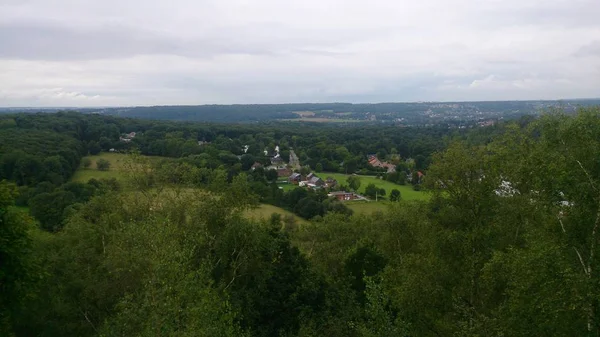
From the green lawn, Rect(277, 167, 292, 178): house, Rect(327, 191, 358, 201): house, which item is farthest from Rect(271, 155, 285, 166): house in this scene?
Rect(327, 191, 358, 201): house

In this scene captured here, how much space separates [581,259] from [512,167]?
A: 13.9 feet

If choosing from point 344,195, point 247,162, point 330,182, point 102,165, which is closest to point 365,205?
point 344,195

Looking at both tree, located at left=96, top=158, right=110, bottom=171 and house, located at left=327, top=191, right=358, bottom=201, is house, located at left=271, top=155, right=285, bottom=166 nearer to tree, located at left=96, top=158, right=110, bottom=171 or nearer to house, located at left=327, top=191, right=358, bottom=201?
house, located at left=327, top=191, right=358, bottom=201

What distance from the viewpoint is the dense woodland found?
9.81 metres

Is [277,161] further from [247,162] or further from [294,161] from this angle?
[247,162]

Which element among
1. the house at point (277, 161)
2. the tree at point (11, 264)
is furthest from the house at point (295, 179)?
the tree at point (11, 264)

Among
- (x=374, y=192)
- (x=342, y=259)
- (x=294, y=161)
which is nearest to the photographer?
(x=342, y=259)

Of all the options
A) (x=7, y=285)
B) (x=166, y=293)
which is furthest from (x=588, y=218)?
(x=7, y=285)

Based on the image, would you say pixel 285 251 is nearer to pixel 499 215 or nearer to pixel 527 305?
pixel 499 215

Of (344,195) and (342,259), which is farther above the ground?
(342,259)

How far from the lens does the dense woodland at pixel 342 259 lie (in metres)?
9.81

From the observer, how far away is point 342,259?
2605 cm

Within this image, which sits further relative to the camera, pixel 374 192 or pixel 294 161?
pixel 294 161

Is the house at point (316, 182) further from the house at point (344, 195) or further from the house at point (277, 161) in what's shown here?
the house at point (277, 161)
